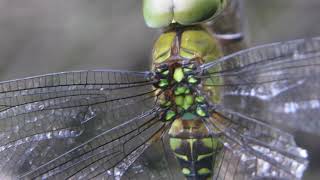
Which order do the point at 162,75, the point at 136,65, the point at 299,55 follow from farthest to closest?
the point at 136,65 → the point at 162,75 → the point at 299,55

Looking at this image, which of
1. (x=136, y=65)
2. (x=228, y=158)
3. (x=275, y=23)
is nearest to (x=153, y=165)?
(x=228, y=158)

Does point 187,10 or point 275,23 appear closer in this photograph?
point 187,10

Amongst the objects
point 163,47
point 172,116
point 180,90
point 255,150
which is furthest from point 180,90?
point 255,150

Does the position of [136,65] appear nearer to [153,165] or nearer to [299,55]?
[153,165]

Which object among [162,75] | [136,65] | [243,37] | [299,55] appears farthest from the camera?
[136,65]

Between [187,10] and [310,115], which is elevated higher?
[187,10]

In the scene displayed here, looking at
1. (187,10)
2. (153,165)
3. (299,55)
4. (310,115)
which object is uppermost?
(187,10)

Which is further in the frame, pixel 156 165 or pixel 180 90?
pixel 156 165

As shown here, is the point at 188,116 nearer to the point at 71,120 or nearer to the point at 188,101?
the point at 188,101

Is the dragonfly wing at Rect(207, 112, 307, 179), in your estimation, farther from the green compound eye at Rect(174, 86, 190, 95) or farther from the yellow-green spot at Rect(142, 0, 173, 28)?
the yellow-green spot at Rect(142, 0, 173, 28)
